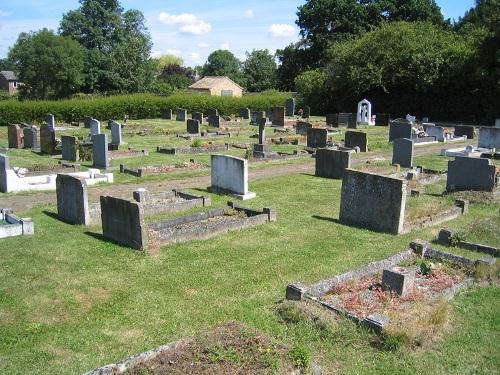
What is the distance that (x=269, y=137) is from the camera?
3195cm

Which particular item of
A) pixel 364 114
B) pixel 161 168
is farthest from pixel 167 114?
pixel 161 168

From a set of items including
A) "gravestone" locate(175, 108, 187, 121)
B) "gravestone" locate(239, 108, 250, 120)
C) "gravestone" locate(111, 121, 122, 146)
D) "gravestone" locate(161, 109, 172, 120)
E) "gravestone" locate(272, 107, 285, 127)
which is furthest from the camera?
"gravestone" locate(239, 108, 250, 120)

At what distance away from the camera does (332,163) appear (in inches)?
778

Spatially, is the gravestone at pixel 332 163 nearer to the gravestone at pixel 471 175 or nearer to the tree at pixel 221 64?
the gravestone at pixel 471 175

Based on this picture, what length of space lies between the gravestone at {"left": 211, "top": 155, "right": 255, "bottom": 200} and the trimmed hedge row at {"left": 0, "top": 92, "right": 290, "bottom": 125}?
28.9m

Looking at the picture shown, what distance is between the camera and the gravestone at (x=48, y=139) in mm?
25000

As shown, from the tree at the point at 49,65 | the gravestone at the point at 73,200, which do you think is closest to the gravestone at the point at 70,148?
the gravestone at the point at 73,200

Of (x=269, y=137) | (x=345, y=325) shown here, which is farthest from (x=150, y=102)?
(x=345, y=325)

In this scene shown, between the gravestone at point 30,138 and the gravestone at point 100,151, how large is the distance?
688 centimetres

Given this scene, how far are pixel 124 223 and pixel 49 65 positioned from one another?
55.1m

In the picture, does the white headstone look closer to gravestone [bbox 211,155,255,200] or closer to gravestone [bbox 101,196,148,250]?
gravestone [bbox 211,155,255,200]

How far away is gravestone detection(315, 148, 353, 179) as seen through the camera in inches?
765

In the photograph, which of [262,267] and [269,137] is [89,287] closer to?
[262,267]

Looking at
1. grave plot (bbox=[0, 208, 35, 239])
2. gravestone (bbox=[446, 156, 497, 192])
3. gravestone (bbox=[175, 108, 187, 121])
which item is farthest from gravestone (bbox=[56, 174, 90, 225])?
gravestone (bbox=[175, 108, 187, 121])
